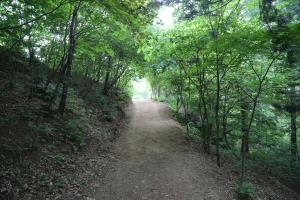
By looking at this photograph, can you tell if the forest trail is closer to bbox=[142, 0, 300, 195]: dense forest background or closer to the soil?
the soil


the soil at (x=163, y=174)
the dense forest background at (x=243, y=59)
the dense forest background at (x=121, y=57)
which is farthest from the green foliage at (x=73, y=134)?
the dense forest background at (x=243, y=59)

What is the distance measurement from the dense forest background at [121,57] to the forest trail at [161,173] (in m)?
0.81

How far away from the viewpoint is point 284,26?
589 cm

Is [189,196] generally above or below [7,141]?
below

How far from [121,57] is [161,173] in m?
8.13

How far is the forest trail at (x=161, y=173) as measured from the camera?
654 cm

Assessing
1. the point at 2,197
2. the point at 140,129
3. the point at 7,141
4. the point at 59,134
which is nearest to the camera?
the point at 2,197

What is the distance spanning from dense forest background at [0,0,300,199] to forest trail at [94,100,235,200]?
0.81m

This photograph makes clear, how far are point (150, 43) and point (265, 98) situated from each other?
5702 mm

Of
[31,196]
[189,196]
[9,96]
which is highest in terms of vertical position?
[9,96]

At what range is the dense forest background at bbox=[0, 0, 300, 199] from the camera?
20.2 ft

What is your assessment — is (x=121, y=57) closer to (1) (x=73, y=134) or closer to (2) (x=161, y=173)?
(1) (x=73, y=134)

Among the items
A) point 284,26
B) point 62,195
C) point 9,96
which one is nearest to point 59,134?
point 9,96

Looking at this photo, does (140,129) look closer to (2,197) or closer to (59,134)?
(59,134)
